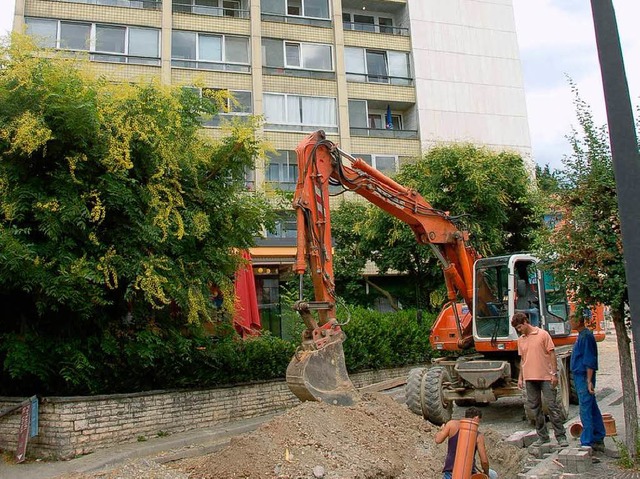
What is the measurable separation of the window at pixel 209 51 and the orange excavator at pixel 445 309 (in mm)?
16249

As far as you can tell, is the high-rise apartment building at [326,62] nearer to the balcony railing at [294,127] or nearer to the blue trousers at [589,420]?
the balcony railing at [294,127]

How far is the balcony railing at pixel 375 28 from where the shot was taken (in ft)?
92.6

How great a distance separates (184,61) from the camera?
25.0 m

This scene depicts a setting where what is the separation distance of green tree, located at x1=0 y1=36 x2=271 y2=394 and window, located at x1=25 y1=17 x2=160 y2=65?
1485 cm

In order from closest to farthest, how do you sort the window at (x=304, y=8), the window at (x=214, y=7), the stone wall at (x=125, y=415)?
the stone wall at (x=125, y=415) → the window at (x=214, y=7) → the window at (x=304, y=8)

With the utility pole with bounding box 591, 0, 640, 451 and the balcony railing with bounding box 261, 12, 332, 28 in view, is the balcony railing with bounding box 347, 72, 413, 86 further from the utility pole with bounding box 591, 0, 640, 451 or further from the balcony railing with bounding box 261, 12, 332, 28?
the utility pole with bounding box 591, 0, 640, 451

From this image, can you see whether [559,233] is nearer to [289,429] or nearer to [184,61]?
[289,429]

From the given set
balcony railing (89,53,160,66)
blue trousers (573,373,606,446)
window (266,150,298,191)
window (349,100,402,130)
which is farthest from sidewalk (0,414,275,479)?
window (349,100,402,130)

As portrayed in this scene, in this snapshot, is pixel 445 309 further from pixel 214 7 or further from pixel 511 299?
pixel 214 7

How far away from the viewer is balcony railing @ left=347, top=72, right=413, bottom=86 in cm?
2720

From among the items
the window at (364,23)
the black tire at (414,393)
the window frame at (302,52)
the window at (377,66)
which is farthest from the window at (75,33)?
the black tire at (414,393)

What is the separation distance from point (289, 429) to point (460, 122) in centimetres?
2266

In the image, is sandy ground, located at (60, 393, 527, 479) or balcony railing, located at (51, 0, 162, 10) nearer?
sandy ground, located at (60, 393, 527, 479)

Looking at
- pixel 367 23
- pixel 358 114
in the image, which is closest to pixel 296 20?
pixel 367 23
